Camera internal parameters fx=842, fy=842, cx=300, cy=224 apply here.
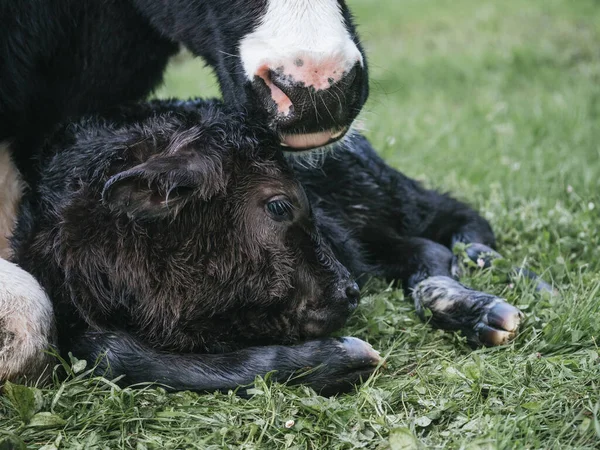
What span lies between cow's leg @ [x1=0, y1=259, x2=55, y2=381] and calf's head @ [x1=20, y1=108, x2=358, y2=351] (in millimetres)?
164

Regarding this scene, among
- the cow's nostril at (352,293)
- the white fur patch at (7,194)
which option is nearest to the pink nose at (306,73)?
the cow's nostril at (352,293)

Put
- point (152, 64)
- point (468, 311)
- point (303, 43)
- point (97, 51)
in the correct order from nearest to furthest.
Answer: point (303, 43), point (468, 311), point (97, 51), point (152, 64)

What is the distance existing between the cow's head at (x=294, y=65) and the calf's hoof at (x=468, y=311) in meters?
0.86

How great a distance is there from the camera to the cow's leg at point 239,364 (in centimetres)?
294

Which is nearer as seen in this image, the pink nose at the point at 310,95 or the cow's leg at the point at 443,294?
the pink nose at the point at 310,95

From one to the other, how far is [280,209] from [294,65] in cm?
56

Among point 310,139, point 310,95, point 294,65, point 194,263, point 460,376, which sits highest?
point 294,65

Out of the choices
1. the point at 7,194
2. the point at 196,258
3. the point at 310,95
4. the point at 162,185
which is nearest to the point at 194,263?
the point at 196,258

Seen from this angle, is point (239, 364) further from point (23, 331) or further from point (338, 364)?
point (23, 331)

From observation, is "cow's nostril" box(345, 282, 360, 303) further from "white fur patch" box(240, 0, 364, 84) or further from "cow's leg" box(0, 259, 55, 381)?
"cow's leg" box(0, 259, 55, 381)

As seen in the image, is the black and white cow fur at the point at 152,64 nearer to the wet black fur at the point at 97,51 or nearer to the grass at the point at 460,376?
the wet black fur at the point at 97,51

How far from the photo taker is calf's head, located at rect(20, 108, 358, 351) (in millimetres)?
3135

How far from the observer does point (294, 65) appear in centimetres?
299

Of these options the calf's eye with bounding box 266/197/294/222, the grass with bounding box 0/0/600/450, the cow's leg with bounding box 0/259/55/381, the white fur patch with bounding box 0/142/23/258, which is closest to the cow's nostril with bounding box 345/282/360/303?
the grass with bounding box 0/0/600/450
